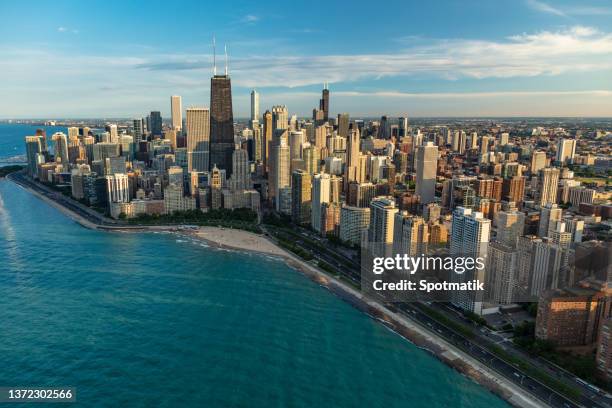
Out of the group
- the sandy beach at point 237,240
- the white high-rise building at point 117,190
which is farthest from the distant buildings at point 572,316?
the white high-rise building at point 117,190

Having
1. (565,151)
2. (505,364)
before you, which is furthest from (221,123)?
(565,151)

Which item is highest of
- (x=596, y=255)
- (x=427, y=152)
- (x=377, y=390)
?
(x=427, y=152)

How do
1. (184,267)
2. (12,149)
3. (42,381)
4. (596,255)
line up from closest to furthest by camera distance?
(42,381)
(596,255)
(184,267)
(12,149)

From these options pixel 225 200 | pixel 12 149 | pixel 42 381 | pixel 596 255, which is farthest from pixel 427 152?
pixel 12 149

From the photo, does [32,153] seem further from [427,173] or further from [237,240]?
[427,173]

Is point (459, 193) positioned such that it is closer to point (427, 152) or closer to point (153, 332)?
point (427, 152)

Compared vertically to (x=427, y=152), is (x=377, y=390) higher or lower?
lower

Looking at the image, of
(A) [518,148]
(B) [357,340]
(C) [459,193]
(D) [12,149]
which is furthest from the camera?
(D) [12,149]
